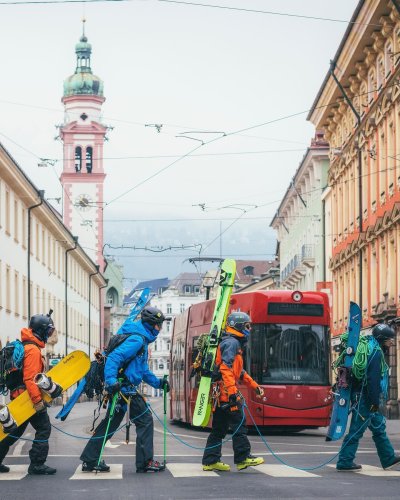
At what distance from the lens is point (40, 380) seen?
1412cm

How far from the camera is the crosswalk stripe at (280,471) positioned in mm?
14117

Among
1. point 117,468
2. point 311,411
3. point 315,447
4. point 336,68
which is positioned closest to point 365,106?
point 336,68

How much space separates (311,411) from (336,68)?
973 inches

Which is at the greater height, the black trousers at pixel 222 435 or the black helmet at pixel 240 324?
the black helmet at pixel 240 324

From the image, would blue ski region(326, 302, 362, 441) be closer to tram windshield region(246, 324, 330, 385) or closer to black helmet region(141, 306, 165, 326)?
black helmet region(141, 306, 165, 326)

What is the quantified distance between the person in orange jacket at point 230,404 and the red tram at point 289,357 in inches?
437

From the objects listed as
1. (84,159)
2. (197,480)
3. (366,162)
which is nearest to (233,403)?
(197,480)

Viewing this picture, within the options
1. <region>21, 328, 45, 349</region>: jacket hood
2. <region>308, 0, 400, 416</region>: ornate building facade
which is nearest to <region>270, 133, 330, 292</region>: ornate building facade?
<region>308, 0, 400, 416</region>: ornate building facade

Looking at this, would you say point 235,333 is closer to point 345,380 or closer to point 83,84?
point 345,380

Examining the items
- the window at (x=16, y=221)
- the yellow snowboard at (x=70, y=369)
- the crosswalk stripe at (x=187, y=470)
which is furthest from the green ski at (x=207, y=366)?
the window at (x=16, y=221)

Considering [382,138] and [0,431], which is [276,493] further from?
[382,138]

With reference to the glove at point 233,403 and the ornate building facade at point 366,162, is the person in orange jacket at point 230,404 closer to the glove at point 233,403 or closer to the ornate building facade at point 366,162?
the glove at point 233,403

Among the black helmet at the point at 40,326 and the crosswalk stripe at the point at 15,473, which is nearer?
the crosswalk stripe at the point at 15,473

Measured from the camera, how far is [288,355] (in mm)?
26516
